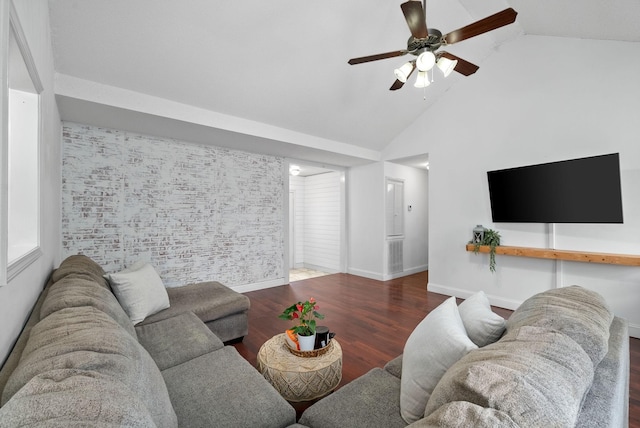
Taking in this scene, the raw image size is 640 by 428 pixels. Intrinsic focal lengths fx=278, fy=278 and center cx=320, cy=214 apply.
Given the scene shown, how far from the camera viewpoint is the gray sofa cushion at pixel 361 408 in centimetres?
118

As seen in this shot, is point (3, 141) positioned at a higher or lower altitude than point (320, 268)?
higher

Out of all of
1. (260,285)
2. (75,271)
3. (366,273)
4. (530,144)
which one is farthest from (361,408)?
(366,273)

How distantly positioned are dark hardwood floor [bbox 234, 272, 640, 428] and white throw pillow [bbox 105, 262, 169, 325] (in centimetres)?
89

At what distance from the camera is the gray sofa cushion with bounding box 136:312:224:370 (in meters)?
1.76

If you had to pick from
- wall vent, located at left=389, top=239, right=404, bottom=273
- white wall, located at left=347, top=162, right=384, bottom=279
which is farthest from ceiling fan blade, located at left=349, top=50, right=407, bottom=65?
wall vent, located at left=389, top=239, right=404, bottom=273

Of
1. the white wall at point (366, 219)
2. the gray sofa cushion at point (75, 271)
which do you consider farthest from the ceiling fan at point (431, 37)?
the white wall at point (366, 219)

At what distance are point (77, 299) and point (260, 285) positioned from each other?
11.9 feet

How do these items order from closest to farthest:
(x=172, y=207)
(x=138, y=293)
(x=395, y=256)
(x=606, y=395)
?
(x=606, y=395), (x=138, y=293), (x=172, y=207), (x=395, y=256)

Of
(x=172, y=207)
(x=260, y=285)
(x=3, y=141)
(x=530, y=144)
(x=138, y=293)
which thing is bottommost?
(x=260, y=285)

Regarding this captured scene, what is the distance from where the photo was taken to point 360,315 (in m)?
3.64

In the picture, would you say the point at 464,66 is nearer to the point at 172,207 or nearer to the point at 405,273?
the point at 172,207

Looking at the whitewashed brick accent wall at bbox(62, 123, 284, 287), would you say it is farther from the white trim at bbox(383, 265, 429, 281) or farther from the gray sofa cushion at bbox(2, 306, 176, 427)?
the gray sofa cushion at bbox(2, 306, 176, 427)

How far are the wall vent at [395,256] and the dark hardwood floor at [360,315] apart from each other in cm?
24

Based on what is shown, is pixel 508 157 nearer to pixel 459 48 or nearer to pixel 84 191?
pixel 459 48
